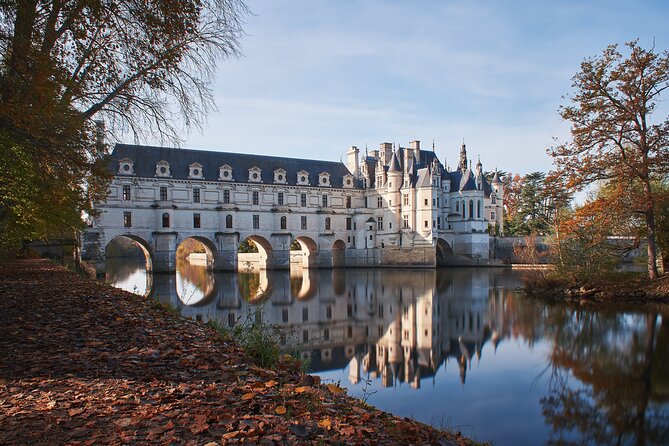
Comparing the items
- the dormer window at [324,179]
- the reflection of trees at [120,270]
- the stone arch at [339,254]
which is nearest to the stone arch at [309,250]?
the stone arch at [339,254]

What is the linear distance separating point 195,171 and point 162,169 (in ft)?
8.75

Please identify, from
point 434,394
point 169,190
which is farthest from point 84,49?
point 169,190

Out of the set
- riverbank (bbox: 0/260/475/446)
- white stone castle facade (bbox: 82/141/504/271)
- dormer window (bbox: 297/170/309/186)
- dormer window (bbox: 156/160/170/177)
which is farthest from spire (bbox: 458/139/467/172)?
riverbank (bbox: 0/260/475/446)

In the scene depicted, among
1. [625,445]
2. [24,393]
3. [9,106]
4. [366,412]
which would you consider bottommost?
[625,445]

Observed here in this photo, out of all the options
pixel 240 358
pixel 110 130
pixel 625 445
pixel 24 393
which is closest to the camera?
pixel 24 393

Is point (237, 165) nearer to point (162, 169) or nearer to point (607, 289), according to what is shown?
point (162, 169)

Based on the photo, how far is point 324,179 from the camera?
158 feet

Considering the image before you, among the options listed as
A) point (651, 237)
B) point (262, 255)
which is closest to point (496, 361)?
point (651, 237)

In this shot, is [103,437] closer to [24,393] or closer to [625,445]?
[24,393]

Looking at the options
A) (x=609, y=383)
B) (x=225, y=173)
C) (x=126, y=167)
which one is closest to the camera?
(x=609, y=383)

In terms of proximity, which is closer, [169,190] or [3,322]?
[3,322]

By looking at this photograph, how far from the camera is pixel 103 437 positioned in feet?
11.3

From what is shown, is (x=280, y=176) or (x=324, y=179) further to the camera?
(x=324, y=179)

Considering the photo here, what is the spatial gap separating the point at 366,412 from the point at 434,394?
4.59 metres
